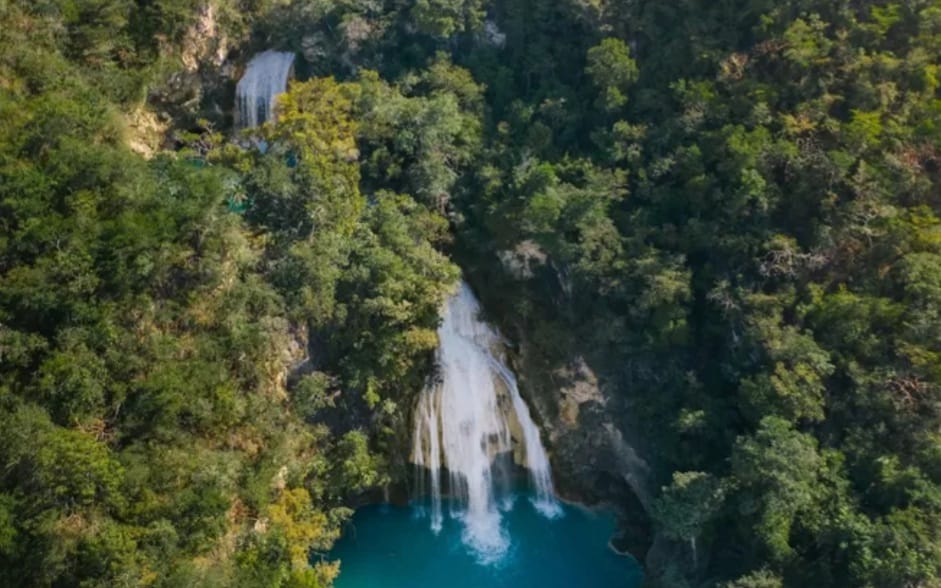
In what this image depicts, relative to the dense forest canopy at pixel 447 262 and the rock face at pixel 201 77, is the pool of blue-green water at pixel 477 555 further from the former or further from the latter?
the rock face at pixel 201 77

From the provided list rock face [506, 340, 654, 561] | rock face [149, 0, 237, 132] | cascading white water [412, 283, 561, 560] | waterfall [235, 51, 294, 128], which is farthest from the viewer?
waterfall [235, 51, 294, 128]

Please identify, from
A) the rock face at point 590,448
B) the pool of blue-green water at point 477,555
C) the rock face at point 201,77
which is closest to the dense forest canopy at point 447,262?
the rock face at point 201,77

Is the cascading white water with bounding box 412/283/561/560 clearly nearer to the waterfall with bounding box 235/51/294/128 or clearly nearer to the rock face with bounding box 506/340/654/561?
the rock face with bounding box 506/340/654/561

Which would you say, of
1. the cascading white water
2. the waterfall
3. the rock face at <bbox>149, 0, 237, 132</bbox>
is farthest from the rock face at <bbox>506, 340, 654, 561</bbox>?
the rock face at <bbox>149, 0, 237, 132</bbox>

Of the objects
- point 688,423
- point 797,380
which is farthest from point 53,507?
point 797,380

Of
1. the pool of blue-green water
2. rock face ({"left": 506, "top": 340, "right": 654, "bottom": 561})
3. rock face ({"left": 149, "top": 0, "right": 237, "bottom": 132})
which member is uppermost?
rock face ({"left": 149, "top": 0, "right": 237, "bottom": 132})

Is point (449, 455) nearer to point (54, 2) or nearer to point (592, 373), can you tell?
point (592, 373)

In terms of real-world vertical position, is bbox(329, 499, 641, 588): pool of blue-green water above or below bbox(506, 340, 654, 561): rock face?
below
